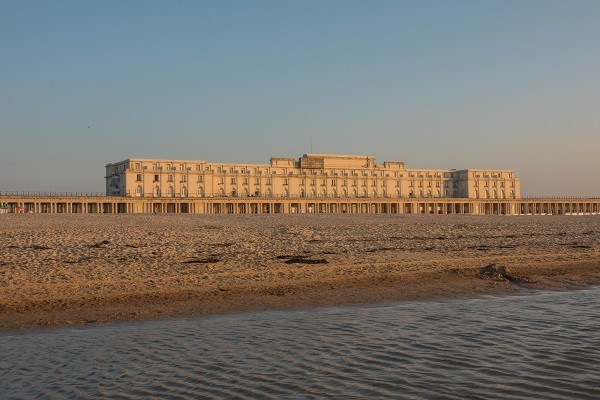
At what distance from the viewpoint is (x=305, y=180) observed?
123m

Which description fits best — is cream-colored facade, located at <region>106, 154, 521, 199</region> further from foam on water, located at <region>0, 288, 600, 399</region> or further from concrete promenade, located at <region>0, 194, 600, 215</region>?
foam on water, located at <region>0, 288, 600, 399</region>

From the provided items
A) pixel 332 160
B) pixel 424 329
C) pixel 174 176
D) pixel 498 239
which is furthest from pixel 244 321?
pixel 332 160

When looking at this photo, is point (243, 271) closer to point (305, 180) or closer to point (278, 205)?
point (278, 205)

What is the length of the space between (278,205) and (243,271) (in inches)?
3736

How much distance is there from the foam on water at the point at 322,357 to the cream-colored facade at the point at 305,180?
97.7 metres

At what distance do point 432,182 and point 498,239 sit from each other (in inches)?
4397

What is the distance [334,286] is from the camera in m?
15.3

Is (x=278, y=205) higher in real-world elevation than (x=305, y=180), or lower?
lower

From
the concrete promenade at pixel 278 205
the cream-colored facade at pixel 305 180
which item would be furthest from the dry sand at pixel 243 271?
the cream-colored facade at pixel 305 180

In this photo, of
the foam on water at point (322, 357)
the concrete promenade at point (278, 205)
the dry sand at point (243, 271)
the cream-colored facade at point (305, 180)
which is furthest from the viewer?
the cream-colored facade at point (305, 180)

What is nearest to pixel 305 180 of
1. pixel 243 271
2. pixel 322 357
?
pixel 243 271

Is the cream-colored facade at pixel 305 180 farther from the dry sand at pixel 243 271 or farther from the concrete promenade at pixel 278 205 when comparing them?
the dry sand at pixel 243 271

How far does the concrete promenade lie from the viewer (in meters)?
91.9

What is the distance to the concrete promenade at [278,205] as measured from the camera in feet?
302
